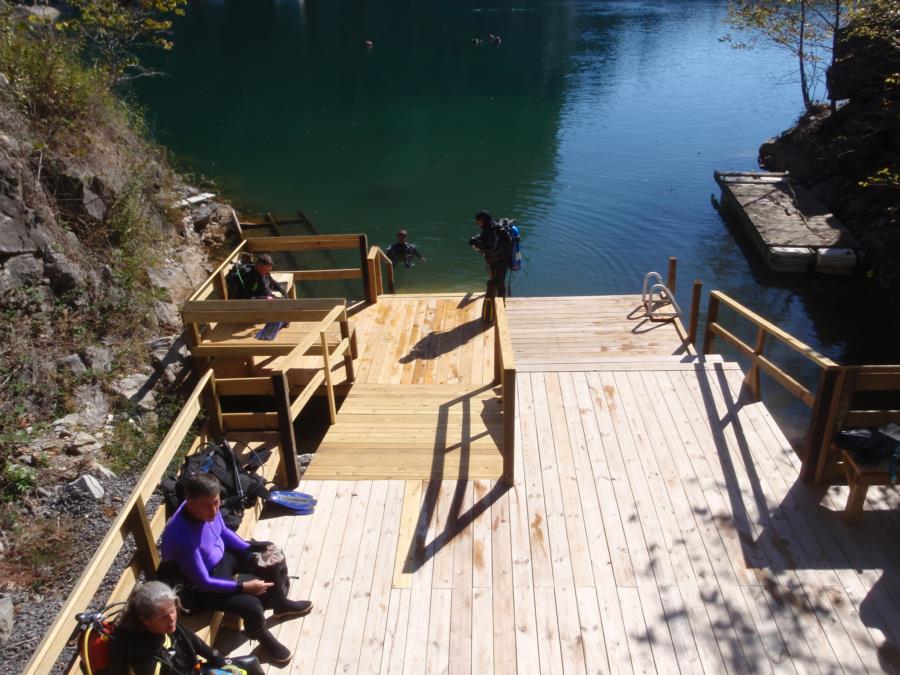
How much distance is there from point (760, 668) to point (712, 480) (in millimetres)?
1918

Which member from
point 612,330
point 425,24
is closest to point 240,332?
point 612,330

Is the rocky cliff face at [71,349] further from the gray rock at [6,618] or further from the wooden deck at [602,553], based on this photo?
the wooden deck at [602,553]

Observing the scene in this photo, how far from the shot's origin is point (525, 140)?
28.1 m

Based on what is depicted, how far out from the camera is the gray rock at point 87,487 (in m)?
7.67

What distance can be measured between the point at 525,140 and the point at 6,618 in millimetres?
25367

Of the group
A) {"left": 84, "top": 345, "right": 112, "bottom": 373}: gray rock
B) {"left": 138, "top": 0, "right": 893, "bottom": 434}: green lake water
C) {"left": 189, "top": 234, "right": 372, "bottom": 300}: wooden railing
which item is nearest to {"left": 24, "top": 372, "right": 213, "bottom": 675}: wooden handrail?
{"left": 84, "top": 345, "right": 112, "bottom": 373}: gray rock

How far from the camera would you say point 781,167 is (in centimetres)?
2347

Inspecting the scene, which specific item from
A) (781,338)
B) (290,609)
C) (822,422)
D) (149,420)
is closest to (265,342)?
(149,420)

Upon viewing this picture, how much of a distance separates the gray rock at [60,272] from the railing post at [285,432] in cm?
551

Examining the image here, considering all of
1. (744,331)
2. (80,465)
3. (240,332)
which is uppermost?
(240,332)

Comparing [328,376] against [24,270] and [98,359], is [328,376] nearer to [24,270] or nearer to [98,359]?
[98,359]

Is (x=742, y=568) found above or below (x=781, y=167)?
above

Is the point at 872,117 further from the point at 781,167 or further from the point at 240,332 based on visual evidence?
the point at 240,332

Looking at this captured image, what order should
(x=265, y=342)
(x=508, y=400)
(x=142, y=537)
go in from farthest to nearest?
(x=265, y=342)
(x=508, y=400)
(x=142, y=537)
